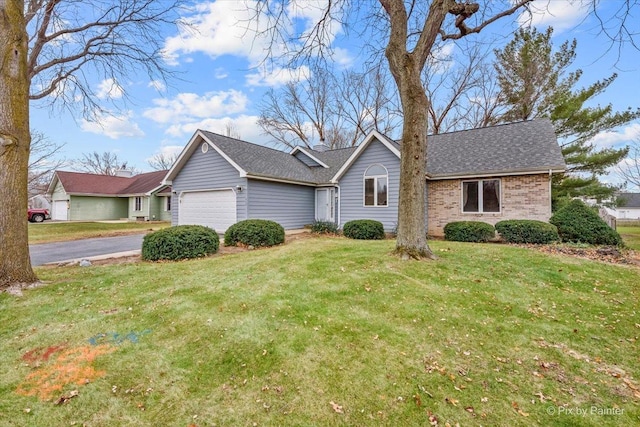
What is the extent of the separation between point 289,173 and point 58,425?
46.7 feet

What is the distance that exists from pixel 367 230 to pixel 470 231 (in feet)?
12.9

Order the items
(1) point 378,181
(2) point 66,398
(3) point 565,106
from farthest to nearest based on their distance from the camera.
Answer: (3) point 565,106, (1) point 378,181, (2) point 66,398

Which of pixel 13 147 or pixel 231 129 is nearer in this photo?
pixel 13 147

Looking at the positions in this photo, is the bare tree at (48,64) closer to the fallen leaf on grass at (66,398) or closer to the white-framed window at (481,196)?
the fallen leaf on grass at (66,398)

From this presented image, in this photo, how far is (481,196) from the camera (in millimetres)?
13023

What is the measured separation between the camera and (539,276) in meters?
6.29

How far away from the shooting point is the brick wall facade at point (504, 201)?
38.7 ft

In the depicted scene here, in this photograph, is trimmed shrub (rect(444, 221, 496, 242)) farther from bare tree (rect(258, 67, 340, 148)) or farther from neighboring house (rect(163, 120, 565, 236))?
bare tree (rect(258, 67, 340, 148))

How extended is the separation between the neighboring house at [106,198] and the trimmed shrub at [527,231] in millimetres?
24741

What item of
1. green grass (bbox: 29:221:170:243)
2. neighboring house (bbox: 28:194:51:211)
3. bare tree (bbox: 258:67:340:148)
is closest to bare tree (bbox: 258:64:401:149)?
bare tree (bbox: 258:67:340:148)

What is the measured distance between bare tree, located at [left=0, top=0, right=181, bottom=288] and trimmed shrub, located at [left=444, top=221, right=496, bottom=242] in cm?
1180

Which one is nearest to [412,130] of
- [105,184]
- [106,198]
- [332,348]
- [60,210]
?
[332,348]

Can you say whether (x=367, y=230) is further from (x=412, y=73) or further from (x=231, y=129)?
(x=231, y=129)

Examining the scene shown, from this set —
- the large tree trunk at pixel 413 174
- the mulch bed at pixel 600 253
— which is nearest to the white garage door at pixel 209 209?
the large tree trunk at pixel 413 174
